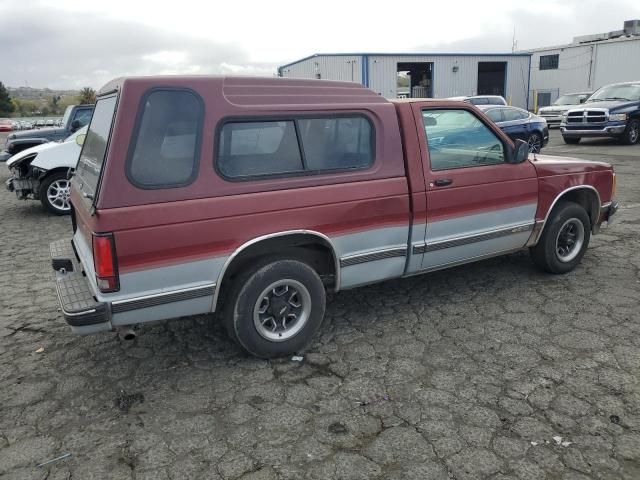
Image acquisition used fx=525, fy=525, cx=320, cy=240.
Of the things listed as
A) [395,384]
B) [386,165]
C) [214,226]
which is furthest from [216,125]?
[395,384]

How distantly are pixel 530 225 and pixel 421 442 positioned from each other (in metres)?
2.72

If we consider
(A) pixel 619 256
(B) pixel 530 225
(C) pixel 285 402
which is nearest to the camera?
(C) pixel 285 402

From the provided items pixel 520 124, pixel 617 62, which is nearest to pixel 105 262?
pixel 520 124

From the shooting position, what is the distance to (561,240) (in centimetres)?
523

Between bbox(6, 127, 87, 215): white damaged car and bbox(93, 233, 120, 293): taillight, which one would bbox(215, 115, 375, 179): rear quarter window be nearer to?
bbox(93, 233, 120, 293): taillight

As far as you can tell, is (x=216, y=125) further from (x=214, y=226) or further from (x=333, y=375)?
(x=333, y=375)

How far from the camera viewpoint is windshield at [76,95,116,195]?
336 cm

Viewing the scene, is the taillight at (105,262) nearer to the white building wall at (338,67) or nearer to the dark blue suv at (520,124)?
the dark blue suv at (520,124)

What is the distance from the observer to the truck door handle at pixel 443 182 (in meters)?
→ 4.15

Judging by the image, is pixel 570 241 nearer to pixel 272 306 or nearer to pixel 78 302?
pixel 272 306

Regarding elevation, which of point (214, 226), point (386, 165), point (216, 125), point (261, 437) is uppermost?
point (216, 125)

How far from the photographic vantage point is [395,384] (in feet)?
11.3

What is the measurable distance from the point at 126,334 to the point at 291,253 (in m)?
1.59

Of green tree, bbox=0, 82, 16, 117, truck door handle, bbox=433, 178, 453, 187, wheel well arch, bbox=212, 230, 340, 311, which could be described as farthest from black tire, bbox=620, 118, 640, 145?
green tree, bbox=0, 82, 16, 117
